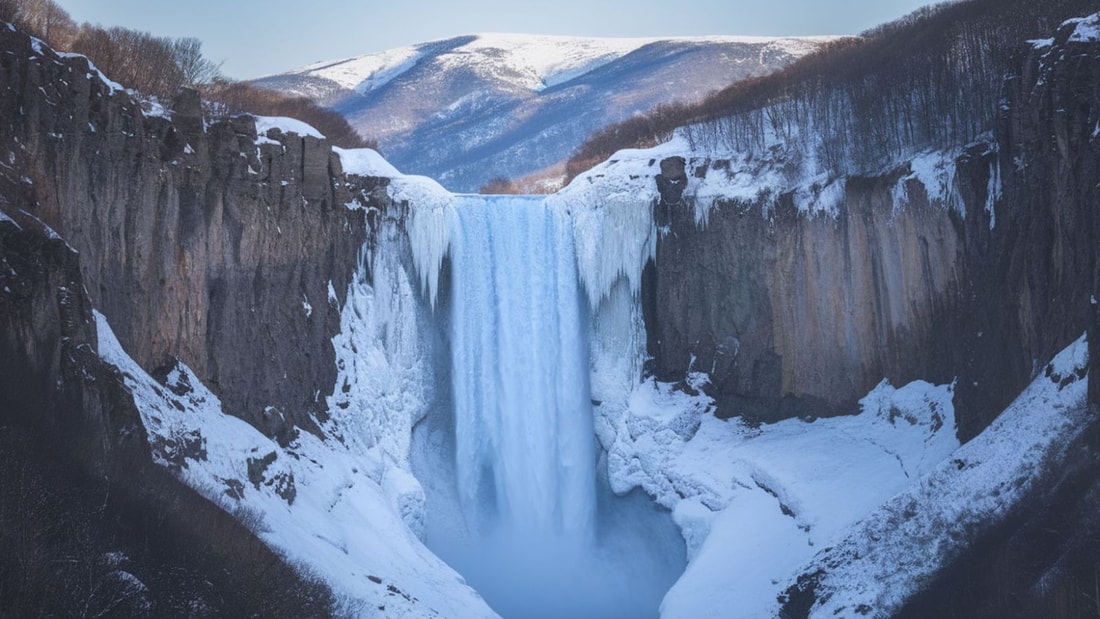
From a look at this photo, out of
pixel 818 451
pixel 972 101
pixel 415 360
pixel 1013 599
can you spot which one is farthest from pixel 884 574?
pixel 415 360

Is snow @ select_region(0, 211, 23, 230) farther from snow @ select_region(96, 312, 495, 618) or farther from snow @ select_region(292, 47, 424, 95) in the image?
snow @ select_region(292, 47, 424, 95)

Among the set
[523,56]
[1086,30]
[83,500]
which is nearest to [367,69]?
[523,56]

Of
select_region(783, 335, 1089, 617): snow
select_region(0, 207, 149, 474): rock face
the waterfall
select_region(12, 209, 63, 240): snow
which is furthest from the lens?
the waterfall

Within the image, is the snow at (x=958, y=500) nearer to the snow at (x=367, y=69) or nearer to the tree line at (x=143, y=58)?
the tree line at (x=143, y=58)

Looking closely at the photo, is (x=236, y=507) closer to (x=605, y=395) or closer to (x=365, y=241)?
(x=365, y=241)

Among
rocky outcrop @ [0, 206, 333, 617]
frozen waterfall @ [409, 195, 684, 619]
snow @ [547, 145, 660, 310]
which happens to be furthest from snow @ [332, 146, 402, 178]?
rocky outcrop @ [0, 206, 333, 617]

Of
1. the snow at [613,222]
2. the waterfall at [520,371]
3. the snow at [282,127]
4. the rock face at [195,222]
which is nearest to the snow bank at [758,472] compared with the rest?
the waterfall at [520,371]
